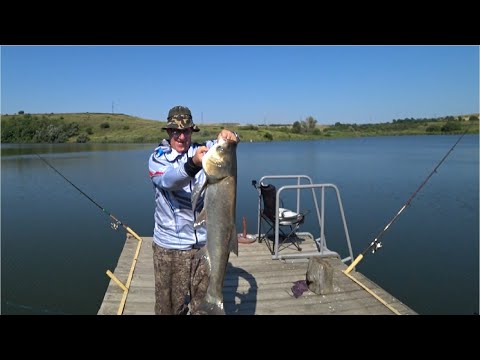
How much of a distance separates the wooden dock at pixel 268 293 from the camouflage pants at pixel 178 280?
178 cm

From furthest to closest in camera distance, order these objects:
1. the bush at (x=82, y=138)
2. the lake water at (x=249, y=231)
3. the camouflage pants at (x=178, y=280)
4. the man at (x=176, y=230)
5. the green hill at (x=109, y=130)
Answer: the green hill at (x=109, y=130) < the bush at (x=82, y=138) < the lake water at (x=249, y=231) < the camouflage pants at (x=178, y=280) < the man at (x=176, y=230)

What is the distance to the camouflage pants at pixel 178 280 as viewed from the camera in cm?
384

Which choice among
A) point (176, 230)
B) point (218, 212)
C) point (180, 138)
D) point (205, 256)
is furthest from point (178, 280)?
point (180, 138)

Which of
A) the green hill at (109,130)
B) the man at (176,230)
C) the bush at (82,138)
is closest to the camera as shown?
the man at (176,230)

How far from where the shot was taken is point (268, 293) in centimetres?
619

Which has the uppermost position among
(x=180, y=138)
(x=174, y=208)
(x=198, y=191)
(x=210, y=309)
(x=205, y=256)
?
(x=180, y=138)

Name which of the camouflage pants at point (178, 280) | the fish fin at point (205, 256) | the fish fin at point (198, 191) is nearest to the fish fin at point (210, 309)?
the fish fin at point (205, 256)

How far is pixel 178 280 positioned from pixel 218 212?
1.13 metres

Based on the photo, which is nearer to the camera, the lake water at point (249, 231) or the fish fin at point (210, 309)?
the fish fin at point (210, 309)

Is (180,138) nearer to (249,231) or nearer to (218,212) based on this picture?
(218,212)

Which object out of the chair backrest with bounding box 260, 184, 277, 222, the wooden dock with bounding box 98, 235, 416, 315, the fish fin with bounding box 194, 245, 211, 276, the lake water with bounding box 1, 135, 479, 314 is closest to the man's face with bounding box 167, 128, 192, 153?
the fish fin with bounding box 194, 245, 211, 276

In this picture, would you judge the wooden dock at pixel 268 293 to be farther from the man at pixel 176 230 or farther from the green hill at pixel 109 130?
the green hill at pixel 109 130

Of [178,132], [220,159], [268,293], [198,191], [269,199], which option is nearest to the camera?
[220,159]

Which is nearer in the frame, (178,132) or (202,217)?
(202,217)
